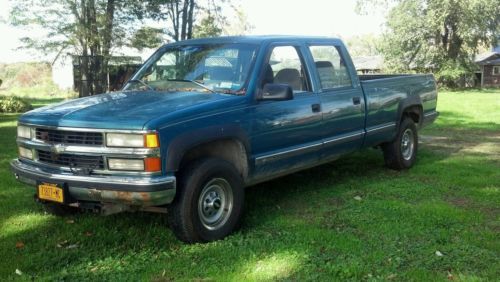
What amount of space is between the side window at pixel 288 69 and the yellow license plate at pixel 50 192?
92.9 inches

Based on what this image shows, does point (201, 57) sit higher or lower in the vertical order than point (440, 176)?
higher

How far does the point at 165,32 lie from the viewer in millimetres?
24219

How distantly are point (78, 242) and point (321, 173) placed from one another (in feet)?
12.7

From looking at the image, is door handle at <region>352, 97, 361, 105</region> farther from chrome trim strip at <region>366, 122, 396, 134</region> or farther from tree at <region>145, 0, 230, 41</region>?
tree at <region>145, 0, 230, 41</region>

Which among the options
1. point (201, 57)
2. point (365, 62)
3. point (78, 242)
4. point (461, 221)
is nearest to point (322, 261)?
point (461, 221)

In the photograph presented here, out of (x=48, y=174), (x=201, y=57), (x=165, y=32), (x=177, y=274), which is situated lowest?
(x=177, y=274)

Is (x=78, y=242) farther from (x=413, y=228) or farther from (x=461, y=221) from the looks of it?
(x=461, y=221)

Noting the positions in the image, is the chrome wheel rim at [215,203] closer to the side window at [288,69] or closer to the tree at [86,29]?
the side window at [288,69]

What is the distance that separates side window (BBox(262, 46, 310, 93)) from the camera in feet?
18.0

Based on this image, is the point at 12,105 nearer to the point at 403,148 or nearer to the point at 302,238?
the point at 403,148

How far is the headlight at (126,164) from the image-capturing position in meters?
4.04

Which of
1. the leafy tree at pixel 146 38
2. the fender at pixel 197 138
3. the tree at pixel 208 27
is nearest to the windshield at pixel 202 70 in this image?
the fender at pixel 197 138

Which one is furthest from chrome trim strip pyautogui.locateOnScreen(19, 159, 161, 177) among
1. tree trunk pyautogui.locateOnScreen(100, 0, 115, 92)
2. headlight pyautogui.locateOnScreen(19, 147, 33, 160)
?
tree trunk pyautogui.locateOnScreen(100, 0, 115, 92)

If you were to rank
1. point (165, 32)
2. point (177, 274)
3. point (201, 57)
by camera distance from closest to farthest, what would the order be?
point (177, 274) → point (201, 57) → point (165, 32)
